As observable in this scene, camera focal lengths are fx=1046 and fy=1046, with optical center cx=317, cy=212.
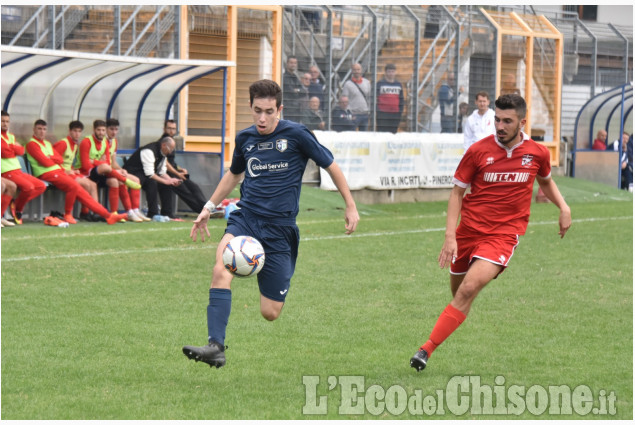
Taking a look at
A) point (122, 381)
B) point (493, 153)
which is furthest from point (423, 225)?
point (122, 381)

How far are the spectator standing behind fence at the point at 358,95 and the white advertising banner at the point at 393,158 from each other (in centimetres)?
53

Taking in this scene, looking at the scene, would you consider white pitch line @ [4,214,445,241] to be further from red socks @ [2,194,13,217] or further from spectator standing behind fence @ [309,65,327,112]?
spectator standing behind fence @ [309,65,327,112]

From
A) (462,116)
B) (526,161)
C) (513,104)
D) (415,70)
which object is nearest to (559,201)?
(526,161)

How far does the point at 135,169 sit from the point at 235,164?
10.1m

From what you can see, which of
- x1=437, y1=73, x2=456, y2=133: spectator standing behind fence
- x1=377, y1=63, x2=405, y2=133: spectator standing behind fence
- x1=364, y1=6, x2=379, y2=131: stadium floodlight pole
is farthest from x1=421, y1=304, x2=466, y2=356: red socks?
x1=437, y1=73, x2=456, y2=133: spectator standing behind fence

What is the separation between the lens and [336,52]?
→ 21312 millimetres

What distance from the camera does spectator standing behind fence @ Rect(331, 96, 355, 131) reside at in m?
21.2

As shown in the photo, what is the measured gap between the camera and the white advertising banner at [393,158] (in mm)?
20438

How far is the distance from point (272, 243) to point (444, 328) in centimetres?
128

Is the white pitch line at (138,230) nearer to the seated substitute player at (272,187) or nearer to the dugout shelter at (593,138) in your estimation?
the seated substitute player at (272,187)

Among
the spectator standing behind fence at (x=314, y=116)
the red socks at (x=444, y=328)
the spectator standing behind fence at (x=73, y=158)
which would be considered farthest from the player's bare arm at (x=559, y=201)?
the spectator standing behind fence at (x=314, y=116)

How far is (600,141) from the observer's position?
27.8 meters

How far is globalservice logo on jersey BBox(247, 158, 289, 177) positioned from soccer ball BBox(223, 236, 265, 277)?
1.49ft

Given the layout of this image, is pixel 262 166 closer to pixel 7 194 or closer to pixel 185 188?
pixel 7 194
